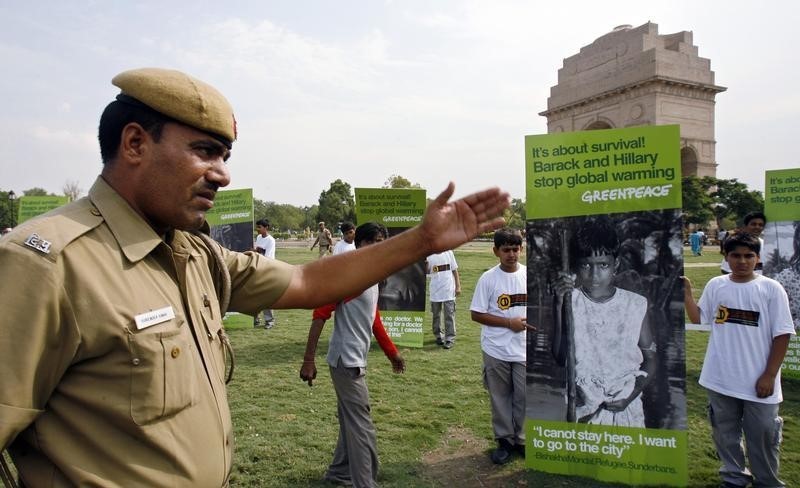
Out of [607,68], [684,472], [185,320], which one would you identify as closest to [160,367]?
[185,320]

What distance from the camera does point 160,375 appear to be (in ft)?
4.79

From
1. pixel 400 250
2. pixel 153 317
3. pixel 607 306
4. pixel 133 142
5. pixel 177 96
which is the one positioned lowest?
pixel 607 306

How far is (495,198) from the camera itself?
82.8 inches

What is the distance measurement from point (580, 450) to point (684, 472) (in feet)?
2.53

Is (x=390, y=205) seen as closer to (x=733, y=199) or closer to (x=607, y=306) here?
(x=607, y=306)

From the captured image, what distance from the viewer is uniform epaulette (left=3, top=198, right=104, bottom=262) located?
1.32 m

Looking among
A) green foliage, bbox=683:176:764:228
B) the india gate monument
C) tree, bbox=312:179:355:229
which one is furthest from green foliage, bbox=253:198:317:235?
green foliage, bbox=683:176:764:228

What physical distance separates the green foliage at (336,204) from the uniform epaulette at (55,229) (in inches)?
2375

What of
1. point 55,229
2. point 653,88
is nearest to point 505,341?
point 55,229

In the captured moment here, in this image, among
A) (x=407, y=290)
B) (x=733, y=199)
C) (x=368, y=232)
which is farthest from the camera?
(x=733, y=199)

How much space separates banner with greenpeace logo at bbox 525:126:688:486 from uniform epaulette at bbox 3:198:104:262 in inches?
141

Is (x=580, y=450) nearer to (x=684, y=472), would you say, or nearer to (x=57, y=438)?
(x=684, y=472)

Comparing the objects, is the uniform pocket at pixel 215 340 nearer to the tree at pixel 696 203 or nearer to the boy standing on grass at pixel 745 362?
the boy standing on grass at pixel 745 362

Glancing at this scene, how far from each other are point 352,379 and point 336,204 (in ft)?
196
